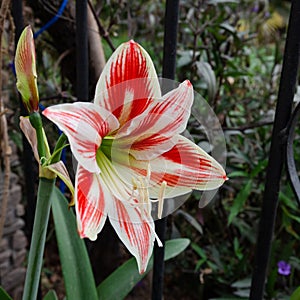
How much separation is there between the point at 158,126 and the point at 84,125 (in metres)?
0.08

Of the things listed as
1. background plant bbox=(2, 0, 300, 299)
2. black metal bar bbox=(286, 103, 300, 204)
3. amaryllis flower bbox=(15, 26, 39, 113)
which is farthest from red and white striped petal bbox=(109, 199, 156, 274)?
background plant bbox=(2, 0, 300, 299)

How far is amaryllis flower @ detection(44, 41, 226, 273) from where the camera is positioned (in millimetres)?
401

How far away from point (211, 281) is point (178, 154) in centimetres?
116

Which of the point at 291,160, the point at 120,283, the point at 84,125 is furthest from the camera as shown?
the point at 120,283

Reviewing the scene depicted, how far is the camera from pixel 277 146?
0.65 metres

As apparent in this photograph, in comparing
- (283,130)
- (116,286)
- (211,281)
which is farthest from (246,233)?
(283,130)

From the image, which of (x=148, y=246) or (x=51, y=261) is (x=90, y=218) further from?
(x=51, y=261)

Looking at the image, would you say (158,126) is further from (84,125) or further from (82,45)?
(82,45)

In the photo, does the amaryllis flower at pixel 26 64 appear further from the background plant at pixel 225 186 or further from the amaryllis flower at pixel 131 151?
the background plant at pixel 225 186

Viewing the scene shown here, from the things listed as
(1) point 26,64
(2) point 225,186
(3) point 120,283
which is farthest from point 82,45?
(2) point 225,186

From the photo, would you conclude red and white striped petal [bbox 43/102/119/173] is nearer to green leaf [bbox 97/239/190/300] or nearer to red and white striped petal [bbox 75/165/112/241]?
red and white striped petal [bbox 75/165/112/241]

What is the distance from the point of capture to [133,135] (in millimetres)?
449

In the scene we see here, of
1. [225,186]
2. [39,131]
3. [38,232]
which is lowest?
[225,186]

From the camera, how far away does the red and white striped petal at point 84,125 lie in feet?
1.25
